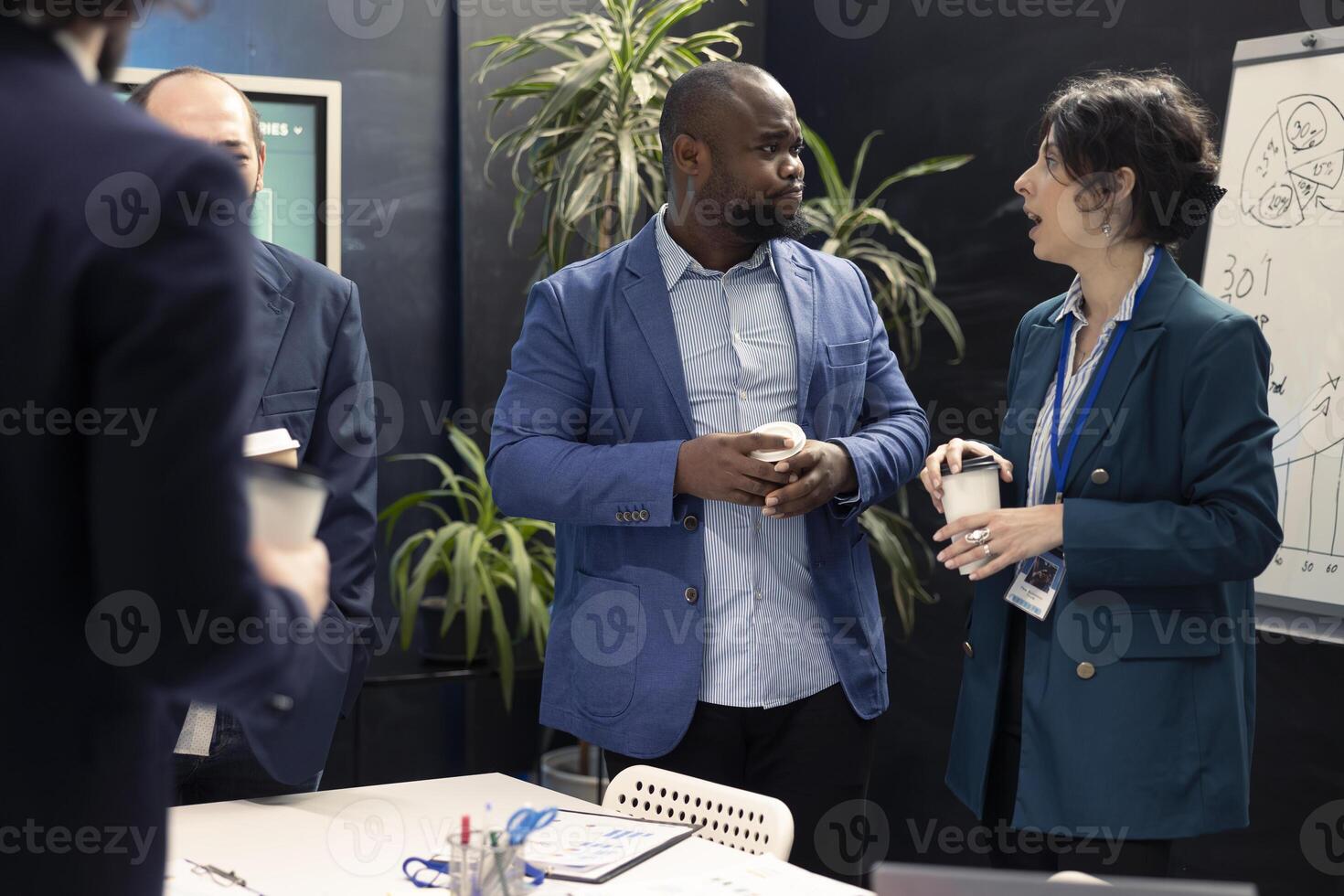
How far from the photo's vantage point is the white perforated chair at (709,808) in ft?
6.60

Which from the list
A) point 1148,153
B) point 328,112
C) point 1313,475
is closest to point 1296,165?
point 1313,475

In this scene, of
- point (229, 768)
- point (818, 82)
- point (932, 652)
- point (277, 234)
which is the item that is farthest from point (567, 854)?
point (818, 82)

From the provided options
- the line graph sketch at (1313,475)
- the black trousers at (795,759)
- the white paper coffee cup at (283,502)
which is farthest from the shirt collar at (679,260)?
the white paper coffee cup at (283,502)

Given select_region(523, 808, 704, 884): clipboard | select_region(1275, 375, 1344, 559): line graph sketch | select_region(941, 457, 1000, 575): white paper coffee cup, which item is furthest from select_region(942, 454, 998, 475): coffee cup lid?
select_region(1275, 375, 1344, 559): line graph sketch

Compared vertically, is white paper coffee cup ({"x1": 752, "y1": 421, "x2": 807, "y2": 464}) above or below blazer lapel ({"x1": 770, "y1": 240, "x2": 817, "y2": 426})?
below

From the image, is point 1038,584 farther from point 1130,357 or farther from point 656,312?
point 656,312

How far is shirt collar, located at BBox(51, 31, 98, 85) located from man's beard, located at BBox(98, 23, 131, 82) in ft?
0.06

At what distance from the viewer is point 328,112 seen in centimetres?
409

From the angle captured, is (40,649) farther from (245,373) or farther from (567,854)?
(567,854)

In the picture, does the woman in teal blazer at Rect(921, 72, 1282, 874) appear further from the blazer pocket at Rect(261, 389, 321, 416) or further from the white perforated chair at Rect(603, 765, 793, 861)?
the blazer pocket at Rect(261, 389, 321, 416)

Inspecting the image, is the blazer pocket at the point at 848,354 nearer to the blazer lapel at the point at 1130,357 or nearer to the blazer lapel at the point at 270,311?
the blazer lapel at the point at 1130,357

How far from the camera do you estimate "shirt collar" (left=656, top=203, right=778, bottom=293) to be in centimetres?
260

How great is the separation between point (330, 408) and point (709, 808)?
3.22ft

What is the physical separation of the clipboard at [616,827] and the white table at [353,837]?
0.01 meters
